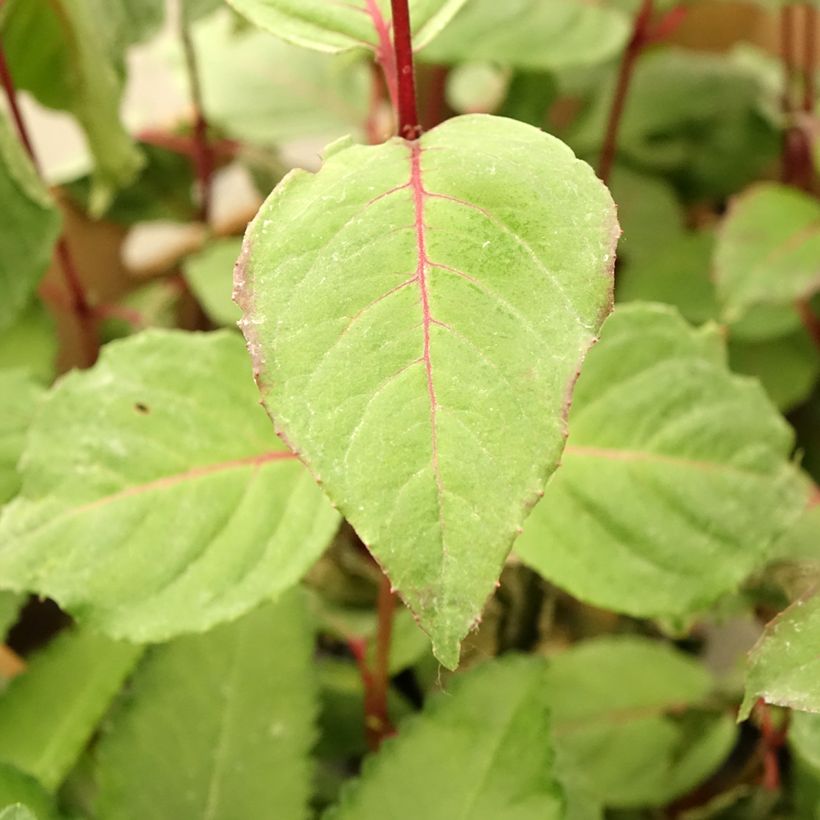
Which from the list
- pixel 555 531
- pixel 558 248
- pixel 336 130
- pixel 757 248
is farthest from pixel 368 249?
pixel 336 130

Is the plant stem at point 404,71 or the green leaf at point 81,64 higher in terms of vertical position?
the plant stem at point 404,71

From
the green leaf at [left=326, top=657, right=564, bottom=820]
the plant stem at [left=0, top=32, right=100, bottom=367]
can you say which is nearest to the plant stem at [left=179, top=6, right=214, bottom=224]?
the plant stem at [left=0, top=32, right=100, bottom=367]

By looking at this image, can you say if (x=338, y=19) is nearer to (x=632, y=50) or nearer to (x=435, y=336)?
(x=435, y=336)

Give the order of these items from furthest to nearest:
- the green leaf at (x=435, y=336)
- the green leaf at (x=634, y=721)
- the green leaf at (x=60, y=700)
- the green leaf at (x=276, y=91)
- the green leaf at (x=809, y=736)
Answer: the green leaf at (x=276, y=91) → the green leaf at (x=634, y=721) → the green leaf at (x=60, y=700) → the green leaf at (x=809, y=736) → the green leaf at (x=435, y=336)

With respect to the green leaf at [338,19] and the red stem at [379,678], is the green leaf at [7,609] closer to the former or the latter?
the red stem at [379,678]

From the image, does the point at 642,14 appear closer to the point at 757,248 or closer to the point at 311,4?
the point at 757,248

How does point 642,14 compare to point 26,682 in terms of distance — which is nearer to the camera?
point 26,682

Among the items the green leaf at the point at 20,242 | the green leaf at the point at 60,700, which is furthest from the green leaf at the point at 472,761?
the green leaf at the point at 20,242
